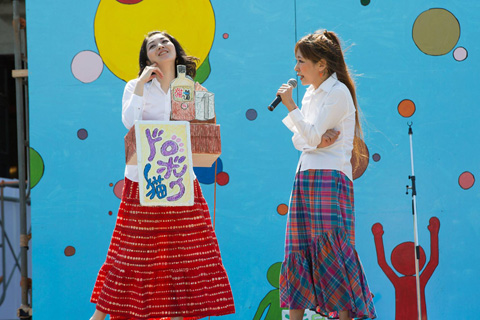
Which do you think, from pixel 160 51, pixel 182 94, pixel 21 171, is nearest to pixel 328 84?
pixel 182 94

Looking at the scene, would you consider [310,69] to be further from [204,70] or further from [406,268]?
[406,268]

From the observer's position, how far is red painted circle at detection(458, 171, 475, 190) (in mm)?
3904

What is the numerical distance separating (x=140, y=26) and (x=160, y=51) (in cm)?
106

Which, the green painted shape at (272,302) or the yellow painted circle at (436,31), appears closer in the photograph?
the green painted shape at (272,302)

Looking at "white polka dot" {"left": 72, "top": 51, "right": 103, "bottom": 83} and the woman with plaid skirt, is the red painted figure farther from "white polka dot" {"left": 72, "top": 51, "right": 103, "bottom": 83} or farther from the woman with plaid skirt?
"white polka dot" {"left": 72, "top": 51, "right": 103, "bottom": 83}

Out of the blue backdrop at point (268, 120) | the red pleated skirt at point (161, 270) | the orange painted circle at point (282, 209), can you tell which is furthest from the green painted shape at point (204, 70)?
the red pleated skirt at point (161, 270)

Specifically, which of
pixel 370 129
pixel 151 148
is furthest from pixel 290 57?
pixel 151 148

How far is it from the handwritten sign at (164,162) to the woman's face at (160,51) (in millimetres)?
416

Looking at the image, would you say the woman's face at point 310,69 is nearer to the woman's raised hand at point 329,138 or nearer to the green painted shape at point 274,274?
the woman's raised hand at point 329,138

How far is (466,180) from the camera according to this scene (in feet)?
12.8

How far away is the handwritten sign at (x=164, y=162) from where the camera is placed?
267 centimetres

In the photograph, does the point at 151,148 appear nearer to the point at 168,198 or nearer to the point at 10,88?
the point at 168,198

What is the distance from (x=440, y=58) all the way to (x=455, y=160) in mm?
634

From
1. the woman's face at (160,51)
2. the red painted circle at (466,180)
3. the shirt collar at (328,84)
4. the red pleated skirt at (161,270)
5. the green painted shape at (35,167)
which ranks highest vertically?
the woman's face at (160,51)
